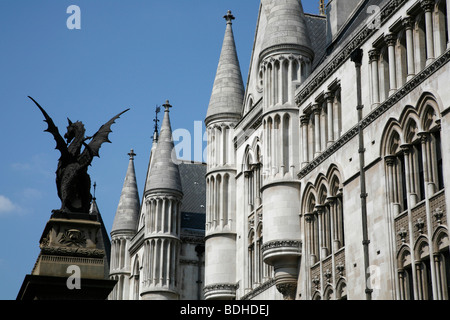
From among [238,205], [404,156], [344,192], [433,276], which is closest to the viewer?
[433,276]

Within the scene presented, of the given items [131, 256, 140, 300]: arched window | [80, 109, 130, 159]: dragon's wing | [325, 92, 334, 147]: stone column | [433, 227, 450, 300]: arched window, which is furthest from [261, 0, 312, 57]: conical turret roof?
[131, 256, 140, 300]: arched window

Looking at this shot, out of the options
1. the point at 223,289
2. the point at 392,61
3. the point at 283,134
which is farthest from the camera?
the point at 223,289

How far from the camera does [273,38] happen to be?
41219mm

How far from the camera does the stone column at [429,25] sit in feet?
97.9

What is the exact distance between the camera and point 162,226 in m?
58.2

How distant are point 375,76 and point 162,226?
27.4 m

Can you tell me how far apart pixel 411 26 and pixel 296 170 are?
1047cm

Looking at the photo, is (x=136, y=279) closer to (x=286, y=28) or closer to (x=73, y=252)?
(x=286, y=28)

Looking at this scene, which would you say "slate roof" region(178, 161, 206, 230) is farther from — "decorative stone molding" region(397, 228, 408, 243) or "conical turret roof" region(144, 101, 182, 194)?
"decorative stone molding" region(397, 228, 408, 243)

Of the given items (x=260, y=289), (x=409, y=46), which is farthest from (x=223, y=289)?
(x=409, y=46)

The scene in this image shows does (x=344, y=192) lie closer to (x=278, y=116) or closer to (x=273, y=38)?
(x=278, y=116)

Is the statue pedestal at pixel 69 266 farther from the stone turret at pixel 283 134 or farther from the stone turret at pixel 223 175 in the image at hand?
the stone turret at pixel 223 175

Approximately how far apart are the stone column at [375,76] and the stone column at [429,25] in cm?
369
